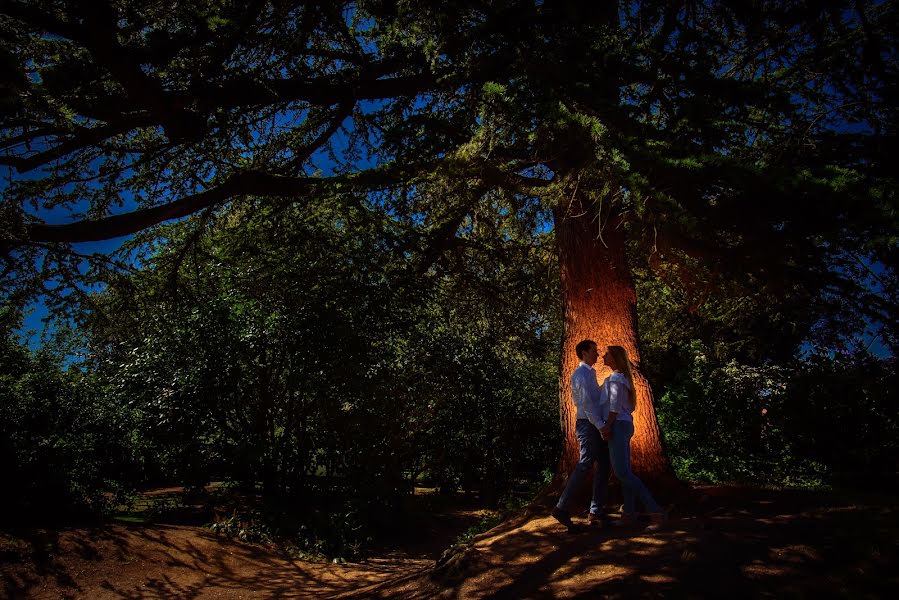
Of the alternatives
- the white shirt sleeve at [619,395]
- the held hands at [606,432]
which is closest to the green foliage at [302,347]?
the white shirt sleeve at [619,395]

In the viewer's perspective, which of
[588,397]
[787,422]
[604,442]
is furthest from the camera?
[787,422]

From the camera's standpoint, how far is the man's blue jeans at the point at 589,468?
5168 millimetres

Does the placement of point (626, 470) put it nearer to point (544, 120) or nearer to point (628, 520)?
point (628, 520)

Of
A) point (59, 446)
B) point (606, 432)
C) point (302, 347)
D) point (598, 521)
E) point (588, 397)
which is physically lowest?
point (598, 521)

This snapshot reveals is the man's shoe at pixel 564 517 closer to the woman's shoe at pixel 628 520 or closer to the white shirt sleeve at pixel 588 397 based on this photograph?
the woman's shoe at pixel 628 520

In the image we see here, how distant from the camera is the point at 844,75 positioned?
5.21 metres

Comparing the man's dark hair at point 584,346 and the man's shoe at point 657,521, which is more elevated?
the man's dark hair at point 584,346

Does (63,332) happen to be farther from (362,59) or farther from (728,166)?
(728,166)

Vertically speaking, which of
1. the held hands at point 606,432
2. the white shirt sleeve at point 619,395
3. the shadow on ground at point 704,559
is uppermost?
the white shirt sleeve at point 619,395

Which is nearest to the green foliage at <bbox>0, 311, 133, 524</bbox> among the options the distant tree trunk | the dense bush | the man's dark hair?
the distant tree trunk

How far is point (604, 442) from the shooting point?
5414mm

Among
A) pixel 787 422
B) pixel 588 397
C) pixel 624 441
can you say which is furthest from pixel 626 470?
pixel 787 422

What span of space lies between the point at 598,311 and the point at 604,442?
74.0 inches

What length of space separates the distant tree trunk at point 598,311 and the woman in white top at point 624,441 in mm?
985
